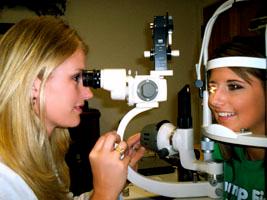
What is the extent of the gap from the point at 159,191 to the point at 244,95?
425 millimetres

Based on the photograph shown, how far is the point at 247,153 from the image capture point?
3.72 ft

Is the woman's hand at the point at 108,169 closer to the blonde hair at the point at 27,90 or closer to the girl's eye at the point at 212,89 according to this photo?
the blonde hair at the point at 27,90

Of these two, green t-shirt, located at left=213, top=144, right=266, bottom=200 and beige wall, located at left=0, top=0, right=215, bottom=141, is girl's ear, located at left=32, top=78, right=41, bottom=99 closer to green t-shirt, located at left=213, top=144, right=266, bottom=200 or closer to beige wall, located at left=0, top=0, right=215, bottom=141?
green t-shirt, located at left=213, top=144, right=266, bottom=200

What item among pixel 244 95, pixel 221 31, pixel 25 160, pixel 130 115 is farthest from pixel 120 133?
pixel 221 31

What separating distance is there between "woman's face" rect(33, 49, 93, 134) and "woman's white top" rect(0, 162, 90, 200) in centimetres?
21

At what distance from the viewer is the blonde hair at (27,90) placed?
81 centimetres

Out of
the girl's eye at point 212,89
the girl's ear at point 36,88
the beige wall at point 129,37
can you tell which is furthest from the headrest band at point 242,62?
the beige wall at point 129,37

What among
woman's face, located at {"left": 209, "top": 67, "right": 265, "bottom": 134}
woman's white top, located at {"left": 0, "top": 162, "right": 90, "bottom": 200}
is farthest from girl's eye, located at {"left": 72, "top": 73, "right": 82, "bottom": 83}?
woman's face, located at {"left": 209, "top": 67, "right": 265, "bottom": 134}

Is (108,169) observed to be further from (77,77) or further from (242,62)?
(242,62)

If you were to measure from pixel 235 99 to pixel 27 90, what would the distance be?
0.65 m

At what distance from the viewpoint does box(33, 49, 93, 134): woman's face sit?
2.88 feet

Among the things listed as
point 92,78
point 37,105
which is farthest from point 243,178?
point 37,105

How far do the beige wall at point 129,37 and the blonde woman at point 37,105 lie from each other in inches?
79.5

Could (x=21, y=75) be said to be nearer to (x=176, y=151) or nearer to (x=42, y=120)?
(x=42, y=120)
